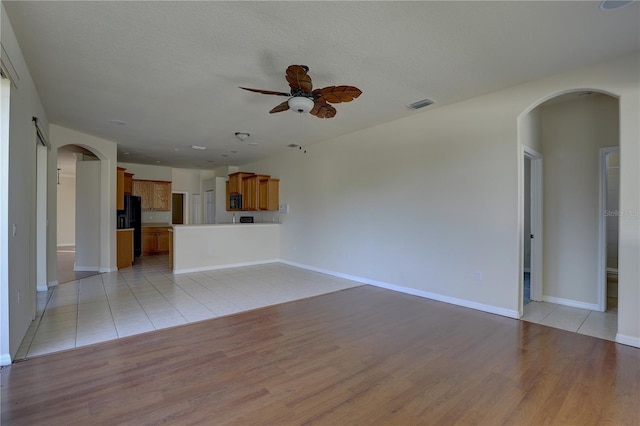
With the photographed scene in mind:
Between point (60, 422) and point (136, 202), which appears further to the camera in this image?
point (136, 202)

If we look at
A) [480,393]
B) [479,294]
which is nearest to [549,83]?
[479,294]

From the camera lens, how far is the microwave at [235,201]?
8.16 metres

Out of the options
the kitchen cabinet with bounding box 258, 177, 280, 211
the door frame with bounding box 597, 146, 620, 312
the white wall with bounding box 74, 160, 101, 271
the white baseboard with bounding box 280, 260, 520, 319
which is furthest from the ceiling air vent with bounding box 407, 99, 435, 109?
the white wall with bounding box 74, 160, 101, 271

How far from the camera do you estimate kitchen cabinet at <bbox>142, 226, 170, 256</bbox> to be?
8.84 m

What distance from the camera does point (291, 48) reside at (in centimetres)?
267

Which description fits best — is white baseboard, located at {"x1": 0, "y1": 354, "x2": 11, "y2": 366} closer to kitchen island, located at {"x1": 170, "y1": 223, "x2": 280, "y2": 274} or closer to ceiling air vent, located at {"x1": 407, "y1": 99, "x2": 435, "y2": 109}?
kitchen island, located at {"x1": 170, "y1": 223, "x2": 280, "y2": 274}

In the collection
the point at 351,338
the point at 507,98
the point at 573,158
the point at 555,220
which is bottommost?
the point at 351,338

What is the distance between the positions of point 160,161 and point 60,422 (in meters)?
7.93

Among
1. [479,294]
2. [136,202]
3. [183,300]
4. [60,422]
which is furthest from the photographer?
[136,202]

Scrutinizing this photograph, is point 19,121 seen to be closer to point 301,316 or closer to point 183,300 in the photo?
point 183,300

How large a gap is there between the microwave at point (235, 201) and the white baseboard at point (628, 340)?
293 inches

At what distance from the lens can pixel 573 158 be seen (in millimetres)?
4090

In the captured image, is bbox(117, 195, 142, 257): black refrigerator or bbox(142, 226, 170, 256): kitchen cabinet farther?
bbox(142, 226, 170, 256): kitchen cabinet

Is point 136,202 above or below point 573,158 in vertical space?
below
